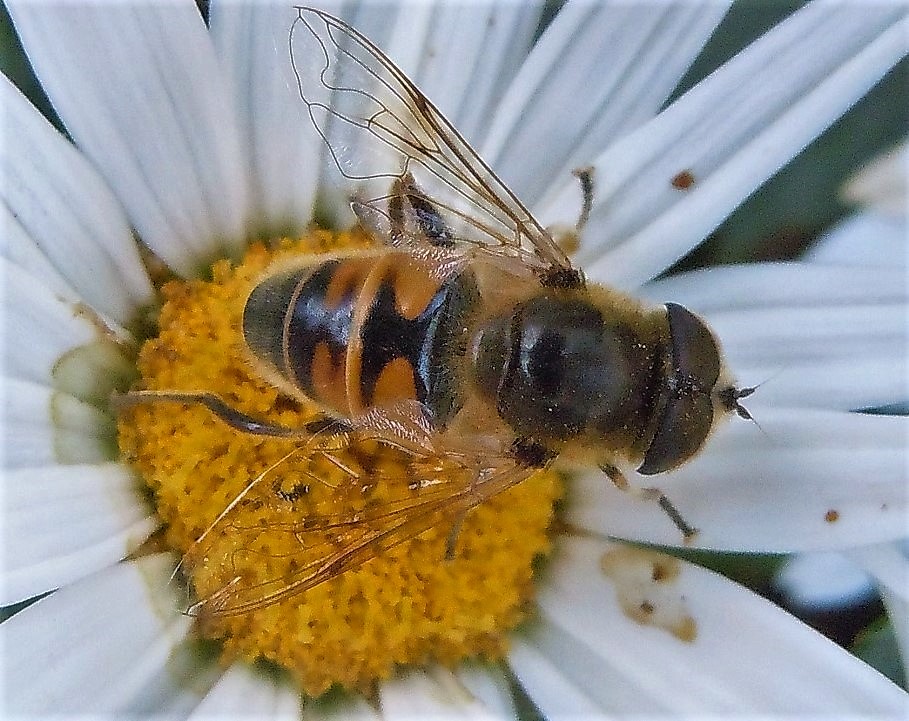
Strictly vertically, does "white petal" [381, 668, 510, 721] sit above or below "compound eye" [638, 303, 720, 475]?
below

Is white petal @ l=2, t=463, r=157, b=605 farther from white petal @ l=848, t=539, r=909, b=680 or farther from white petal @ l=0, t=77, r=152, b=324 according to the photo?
white petal @ l=848, t=539, r=909, b=680

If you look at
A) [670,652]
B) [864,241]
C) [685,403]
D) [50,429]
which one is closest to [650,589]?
[670,652]

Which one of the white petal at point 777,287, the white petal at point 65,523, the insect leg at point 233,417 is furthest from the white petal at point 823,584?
the white petal at point 65,523

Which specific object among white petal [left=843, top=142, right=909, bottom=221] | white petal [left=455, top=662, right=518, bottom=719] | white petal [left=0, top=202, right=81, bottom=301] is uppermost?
white petal [left=843, top=142, right=909, bottom=221]

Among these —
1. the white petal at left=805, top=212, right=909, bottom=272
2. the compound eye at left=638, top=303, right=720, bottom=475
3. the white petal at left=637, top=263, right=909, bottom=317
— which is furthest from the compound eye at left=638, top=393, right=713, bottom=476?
the white petal at left=805, top=212, right=909, bottom=272

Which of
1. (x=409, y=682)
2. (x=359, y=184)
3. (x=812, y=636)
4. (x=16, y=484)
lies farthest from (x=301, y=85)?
(x=812, y=636)
